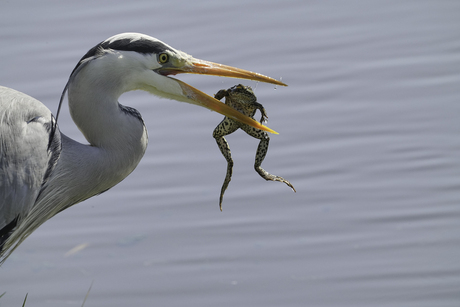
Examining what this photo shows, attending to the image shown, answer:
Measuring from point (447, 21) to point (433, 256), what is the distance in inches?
109

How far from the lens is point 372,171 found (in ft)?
16.0

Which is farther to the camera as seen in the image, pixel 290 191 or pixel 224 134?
pixel 290 191

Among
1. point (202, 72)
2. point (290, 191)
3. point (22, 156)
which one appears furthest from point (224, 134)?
point (290, 191)

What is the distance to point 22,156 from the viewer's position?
2.98 meters

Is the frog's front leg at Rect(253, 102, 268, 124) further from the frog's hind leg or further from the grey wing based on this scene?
the grey wing

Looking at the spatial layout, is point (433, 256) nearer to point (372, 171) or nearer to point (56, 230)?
point (372, 171)

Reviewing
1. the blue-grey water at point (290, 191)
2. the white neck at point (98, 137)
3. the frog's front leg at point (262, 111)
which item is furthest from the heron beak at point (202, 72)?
the blue-grey water at point (290, 191)

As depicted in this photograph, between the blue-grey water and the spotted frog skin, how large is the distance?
6.04ft

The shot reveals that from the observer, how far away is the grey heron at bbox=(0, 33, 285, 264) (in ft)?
9.63

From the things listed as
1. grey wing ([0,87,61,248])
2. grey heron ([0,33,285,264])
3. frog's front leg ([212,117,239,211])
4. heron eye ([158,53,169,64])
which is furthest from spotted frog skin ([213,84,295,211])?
grey wing ([0,87,61,248])

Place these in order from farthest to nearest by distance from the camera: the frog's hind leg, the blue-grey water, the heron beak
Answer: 1. the blue-grey water
2. the heron beak
3. the frog's hind leg

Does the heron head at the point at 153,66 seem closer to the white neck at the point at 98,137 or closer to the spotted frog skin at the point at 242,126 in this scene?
the white neck at the point at 98,137

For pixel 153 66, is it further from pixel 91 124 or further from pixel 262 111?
pixel 262 111

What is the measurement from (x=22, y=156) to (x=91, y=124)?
0.33m
